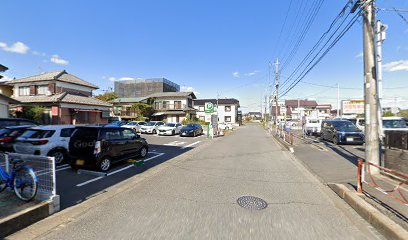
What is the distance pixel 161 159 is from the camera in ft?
31.3

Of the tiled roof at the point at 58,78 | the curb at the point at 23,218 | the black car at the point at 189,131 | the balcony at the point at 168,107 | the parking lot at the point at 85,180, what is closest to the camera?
the curb at the point at 23,218

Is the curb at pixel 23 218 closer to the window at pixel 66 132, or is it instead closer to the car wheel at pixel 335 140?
the window at pixel 66 132

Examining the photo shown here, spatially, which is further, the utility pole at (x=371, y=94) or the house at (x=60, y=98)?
the house at (x=60, y=98)

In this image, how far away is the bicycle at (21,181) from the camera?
13.1 feet

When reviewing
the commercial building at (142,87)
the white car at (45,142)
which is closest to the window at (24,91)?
the white car at (45,142)

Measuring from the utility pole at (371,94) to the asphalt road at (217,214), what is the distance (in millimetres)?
1968

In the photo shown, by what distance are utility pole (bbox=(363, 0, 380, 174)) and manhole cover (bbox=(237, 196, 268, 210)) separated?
420cm

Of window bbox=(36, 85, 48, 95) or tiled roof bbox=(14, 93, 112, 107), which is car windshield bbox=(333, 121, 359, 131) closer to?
tiled roof bbox=(14, 93, 112, 107)

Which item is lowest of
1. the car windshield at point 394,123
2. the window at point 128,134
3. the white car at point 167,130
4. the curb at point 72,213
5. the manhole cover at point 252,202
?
the manhole cover at point 252,202

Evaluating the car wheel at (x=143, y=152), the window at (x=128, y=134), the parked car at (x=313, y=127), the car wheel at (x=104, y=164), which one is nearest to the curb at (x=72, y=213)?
the car wheel at (x=104, y=164)

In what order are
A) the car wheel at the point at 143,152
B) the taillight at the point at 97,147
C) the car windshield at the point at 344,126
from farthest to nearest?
the car windshield at the point at 344,126
the car wheel at the point at 143,152
the taillight at the point at 97,147

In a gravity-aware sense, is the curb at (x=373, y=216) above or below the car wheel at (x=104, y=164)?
below

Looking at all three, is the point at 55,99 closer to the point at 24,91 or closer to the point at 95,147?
the point at 24,91

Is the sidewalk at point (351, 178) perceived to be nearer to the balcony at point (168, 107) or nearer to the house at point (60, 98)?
the house at point (60, 98)
